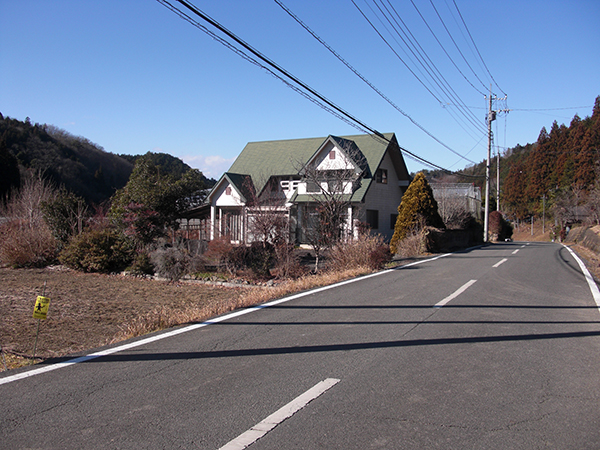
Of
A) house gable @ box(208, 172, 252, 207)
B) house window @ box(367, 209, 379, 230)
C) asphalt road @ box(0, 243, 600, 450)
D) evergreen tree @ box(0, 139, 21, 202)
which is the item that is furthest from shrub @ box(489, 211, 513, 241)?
evergreen tree @ box(0, 139, 21, 202)

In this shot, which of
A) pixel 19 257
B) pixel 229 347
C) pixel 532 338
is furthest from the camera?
pixel 19 257

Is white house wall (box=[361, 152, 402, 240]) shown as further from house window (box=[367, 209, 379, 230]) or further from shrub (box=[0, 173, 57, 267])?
shrub (box=[0, 173, 57, 267])

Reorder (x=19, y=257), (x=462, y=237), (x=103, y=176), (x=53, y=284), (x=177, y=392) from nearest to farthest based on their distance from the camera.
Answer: (x=177, y=392), (x=53, y=284), (x=19, y=257), (x=462, y=237), (x=103, y=176)

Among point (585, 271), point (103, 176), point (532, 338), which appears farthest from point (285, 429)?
point (103, 176)

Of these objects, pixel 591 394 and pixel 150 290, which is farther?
pixel 150 290

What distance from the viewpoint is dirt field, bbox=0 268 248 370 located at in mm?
7453

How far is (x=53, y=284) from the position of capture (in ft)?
51.9

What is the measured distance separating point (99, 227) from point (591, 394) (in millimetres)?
21653

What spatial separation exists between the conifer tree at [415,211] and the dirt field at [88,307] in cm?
1162

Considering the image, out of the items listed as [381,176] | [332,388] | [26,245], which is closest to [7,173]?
[26,245]

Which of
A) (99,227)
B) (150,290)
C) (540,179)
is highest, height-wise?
(540,179)

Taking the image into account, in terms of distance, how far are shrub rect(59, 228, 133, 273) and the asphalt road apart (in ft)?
43.7

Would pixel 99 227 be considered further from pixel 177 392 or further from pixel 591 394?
pixel 591 394

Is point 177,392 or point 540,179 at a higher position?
point 540,179
